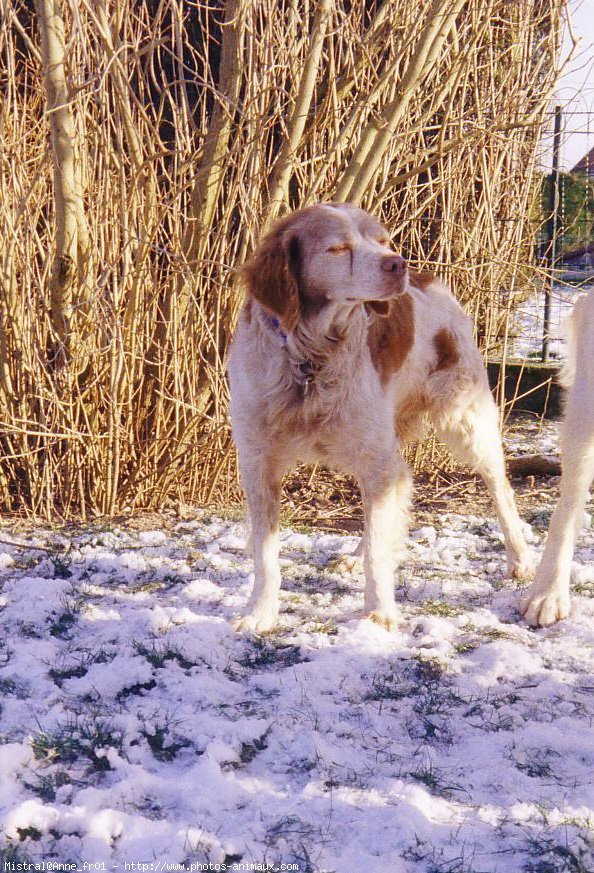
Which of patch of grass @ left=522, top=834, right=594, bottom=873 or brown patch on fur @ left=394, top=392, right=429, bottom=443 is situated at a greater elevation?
brown patch on fur @ left=394, top=392, right=429, bottom=443

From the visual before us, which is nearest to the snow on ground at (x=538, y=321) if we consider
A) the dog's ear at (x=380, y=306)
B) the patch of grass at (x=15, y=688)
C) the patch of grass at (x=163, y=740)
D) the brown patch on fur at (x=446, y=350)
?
the brown patch on fur at (x=446, y=350)

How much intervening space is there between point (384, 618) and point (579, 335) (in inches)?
42.6

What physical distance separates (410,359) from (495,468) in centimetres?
68

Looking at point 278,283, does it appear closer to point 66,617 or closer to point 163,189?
point 66,617

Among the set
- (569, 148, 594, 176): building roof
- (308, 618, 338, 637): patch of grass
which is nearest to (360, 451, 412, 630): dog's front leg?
(308, 618, 338, 637): patch of grass

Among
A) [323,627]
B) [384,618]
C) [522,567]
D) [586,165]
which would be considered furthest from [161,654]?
[586,165]

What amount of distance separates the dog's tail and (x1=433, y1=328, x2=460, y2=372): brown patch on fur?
446 millimetres

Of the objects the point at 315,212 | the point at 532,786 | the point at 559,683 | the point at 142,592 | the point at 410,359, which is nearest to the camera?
the point at 532,786

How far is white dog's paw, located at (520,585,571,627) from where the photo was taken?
2.63 metres

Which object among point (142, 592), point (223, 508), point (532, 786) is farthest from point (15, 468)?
point (532, 786)

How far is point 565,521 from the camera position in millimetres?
2666

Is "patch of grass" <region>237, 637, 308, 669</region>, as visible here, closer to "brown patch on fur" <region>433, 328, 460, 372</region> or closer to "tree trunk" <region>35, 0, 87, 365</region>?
"brown patch on fur" <region>433, 328, 460, 372</region>

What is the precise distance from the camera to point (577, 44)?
4.06 meters

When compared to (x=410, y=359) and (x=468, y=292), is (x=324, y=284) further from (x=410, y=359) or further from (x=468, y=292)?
(x=468, y=292)
